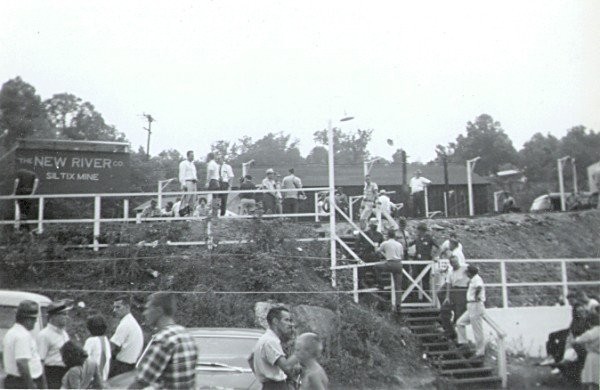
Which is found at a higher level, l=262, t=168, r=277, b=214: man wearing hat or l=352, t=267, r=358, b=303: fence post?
l=262, t=168, r=277, b=214: man wearing hat

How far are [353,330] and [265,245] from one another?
2235 millimetres

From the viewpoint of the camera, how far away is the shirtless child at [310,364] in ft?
14.3

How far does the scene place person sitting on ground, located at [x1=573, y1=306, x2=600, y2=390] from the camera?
240 inches

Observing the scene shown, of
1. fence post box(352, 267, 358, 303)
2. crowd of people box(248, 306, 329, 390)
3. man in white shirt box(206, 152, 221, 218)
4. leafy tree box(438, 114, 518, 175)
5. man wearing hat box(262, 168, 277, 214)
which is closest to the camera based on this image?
crowd of people box(248, 306, 329, 390)

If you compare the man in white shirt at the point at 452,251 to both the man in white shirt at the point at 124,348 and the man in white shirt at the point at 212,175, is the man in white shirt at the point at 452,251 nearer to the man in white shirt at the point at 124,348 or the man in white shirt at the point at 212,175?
the man in white shirt at the point at 212,175

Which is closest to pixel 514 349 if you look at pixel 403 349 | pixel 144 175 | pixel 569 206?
pixel 403 349

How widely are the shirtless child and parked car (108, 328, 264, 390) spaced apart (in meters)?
1.69

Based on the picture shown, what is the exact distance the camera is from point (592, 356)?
20.5 feet

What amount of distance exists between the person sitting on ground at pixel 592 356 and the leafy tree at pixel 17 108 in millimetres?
7770

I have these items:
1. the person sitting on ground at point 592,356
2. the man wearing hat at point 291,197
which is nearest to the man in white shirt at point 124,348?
the person sitting on ground at point 592,356

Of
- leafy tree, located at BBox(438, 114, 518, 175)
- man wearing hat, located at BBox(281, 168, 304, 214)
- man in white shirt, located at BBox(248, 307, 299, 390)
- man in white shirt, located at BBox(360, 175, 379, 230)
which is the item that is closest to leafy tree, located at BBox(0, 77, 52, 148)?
man wearing hat, located at BBox(281, 168, 304, 214)

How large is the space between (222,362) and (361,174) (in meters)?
22.3

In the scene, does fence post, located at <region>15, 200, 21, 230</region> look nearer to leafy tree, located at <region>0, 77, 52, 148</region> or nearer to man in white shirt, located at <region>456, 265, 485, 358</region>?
leafy tree, located at <region>0, 77, 52, 148</region>

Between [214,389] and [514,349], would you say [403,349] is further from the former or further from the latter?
[214,389]
